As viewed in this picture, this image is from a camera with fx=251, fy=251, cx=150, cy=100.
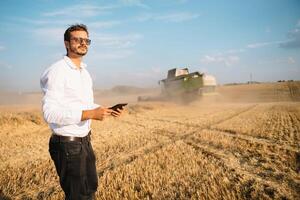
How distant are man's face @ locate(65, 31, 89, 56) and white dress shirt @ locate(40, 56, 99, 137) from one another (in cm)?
13

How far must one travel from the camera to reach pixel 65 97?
269 cm

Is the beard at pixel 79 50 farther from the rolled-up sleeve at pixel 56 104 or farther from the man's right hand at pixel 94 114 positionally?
the man's right hand at pixel 94 114

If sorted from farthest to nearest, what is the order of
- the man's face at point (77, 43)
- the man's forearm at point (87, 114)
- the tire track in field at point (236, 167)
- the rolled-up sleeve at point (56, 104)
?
1. the tire track in field at point (236, 167)
2. the man's face at point (77, 43)
3. the man's forearm at point (87, 114)
4. the rolled-up sleeve at point (56, 104)

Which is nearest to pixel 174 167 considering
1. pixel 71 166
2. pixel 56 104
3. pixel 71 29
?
pixel 71 166

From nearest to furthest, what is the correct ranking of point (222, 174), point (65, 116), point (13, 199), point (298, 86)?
point (65, 116) < point (13, 199) < point (222, 174) < point (298, 86)

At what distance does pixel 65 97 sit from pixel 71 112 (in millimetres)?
232

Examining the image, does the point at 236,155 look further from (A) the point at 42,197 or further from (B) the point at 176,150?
(A) the point at 42,197

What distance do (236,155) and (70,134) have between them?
5.50m

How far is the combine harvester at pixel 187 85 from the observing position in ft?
90.3

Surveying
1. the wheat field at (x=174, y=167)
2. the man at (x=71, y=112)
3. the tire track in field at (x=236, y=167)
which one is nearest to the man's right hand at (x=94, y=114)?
the man at (x=71, y=112)

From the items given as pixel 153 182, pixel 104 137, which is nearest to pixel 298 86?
pixel 104 137

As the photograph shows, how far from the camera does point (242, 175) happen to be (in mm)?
5238

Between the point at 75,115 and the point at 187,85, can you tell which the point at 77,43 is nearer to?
the point at 75,115

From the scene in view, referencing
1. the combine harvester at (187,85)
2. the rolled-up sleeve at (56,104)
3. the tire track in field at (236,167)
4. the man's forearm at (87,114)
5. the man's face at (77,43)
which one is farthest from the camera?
the combine harvester at (187,85)
